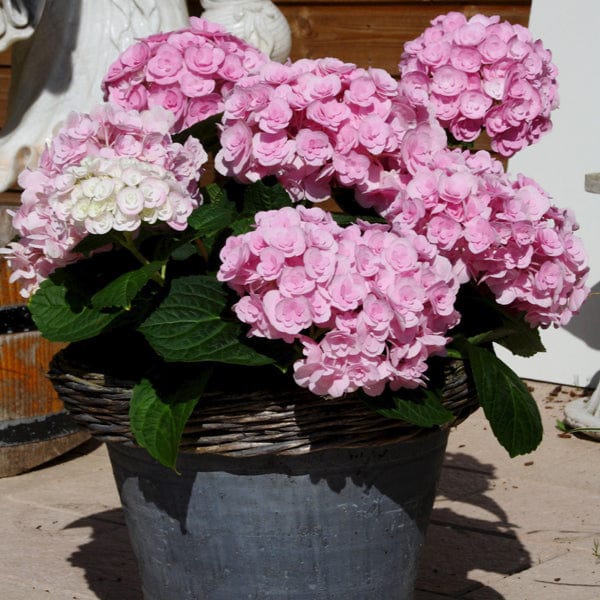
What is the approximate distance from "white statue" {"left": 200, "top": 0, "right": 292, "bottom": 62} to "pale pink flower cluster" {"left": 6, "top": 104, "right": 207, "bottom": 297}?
6.51 ft

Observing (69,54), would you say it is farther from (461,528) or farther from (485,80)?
(485,80)

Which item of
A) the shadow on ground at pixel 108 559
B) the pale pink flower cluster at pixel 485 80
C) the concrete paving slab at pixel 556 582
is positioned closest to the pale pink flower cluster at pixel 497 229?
the pale pink flower cluster at pixel 485 80

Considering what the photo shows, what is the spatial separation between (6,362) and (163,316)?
4.97 feet

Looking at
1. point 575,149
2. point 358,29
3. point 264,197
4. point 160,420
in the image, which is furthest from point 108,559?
point 358,29

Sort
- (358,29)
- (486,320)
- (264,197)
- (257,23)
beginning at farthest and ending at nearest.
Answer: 1. (358,29)
2. (257,23)
3. (486,320)
4. (264,197)

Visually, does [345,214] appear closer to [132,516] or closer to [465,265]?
[465,265]

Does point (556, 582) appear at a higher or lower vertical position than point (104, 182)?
lower

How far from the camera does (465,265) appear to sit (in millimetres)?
1680

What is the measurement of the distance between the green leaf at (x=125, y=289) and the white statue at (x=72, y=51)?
181 cm

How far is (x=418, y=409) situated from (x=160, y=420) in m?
0.35

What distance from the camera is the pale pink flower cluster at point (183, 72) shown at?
180 cm

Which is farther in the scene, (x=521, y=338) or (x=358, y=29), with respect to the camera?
(x=358, y=29)

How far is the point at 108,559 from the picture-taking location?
2584 mm

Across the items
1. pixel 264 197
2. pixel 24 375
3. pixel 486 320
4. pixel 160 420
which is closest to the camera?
pixel 160 420
